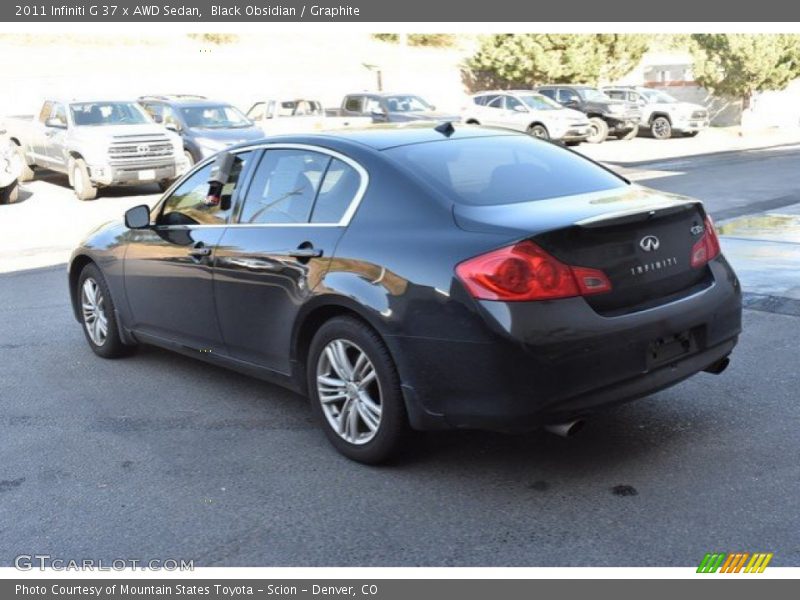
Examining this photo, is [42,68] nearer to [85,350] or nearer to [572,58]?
[572,58]

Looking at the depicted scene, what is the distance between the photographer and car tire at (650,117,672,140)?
30984mm

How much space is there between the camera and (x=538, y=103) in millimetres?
28094

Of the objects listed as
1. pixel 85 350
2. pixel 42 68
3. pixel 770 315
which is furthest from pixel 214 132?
pixel 42 68

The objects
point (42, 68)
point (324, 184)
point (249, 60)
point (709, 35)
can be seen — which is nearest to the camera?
point (324, 184)

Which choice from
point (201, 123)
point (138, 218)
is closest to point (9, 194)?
point (201, 123)

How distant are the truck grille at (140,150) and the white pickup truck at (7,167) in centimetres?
167

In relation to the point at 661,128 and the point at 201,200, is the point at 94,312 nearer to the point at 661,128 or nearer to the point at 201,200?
the point at 201,200

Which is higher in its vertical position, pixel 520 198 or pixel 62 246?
pixel 520 198

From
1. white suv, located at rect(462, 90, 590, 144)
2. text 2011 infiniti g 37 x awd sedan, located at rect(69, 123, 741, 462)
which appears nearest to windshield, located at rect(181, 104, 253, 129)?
white suv, located at rect(462, 90, 590, 144)

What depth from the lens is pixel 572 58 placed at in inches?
1452

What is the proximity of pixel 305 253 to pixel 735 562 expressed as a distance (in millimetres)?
2473

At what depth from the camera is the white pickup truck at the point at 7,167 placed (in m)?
16.6

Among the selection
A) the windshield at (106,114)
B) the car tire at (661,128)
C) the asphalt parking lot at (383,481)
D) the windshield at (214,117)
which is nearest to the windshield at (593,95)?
the car tire at (661,128)

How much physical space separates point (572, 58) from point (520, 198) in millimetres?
33931
